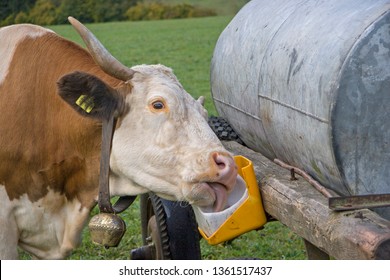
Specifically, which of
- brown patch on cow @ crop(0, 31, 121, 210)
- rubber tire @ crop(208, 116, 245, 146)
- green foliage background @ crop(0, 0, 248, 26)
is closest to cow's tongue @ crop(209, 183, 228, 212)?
brown patch on cow @ crop(0, 31, 121, 210)

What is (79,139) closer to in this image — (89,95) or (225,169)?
(89,95)

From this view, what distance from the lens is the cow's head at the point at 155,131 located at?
155 inches

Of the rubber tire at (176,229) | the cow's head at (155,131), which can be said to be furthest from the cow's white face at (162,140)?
the rubber tire at (176,229)

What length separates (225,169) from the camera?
12.7 ft

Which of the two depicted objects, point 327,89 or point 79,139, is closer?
point 327,89

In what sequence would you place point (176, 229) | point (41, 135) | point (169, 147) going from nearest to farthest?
point (169, 147)
point (41, 135)
point (176, 229)

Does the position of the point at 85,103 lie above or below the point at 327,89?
below

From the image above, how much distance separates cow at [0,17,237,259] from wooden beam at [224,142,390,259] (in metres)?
0.23

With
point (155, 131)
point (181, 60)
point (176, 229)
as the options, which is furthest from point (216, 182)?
point (181, 60)

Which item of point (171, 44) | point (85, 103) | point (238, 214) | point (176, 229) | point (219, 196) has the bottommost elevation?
point (171, 44)

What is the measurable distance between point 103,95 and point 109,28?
34.7 m

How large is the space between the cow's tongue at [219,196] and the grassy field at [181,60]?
8.28 feet

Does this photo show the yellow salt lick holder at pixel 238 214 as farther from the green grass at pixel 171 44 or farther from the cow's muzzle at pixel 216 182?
the green grass at pixel 171 44

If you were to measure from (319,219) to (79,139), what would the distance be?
4.10 ft
